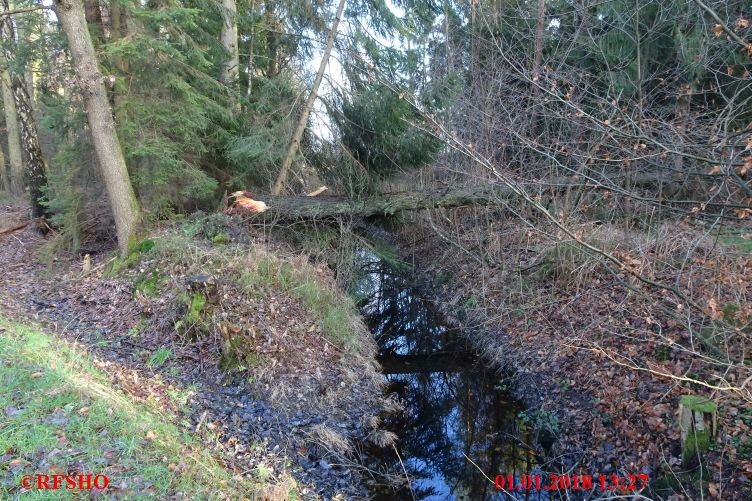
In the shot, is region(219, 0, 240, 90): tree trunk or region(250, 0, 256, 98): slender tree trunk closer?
region(219, 0, 240, 90): tree trunk

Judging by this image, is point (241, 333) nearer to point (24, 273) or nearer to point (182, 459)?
point (182, 459)

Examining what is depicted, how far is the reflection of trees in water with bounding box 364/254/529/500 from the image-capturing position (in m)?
5.64

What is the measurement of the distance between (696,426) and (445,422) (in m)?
3.36

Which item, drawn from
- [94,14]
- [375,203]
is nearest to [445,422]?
[375,203]

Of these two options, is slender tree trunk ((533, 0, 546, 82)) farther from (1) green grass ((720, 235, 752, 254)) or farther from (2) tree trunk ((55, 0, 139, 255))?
(2) tree trunk ((55, 0, 139, 255))

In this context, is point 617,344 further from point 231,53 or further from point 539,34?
point 231,53

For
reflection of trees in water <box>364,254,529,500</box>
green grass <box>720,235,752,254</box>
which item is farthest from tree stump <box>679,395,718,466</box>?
green grass <box>720,235,752,254</box>

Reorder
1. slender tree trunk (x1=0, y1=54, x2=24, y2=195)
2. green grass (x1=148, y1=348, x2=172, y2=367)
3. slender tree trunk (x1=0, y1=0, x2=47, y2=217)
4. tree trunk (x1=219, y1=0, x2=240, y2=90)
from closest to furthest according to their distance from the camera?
green grass (x1=148, y1=348, x2=172, y2=367)
tree trunk (x1=219, y1=0, x2=240, y2=90)
slender tree trunk (x1=0, y1=0, x2=47, y2=217)
slender tree trunk (x1=0, y1=54, x2=24, y2=195)

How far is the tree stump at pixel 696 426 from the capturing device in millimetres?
4352

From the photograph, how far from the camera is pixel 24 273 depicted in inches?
353

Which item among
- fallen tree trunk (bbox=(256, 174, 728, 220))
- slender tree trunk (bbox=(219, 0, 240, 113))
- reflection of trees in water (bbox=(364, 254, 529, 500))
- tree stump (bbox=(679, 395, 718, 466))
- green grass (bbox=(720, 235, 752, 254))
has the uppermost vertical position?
slender tree trunk (bbox=(219, 0, 240, 113))

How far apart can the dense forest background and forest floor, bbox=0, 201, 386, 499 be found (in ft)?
4.39

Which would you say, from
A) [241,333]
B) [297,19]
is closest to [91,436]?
[241,333]

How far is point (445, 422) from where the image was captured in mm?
→ 6902
